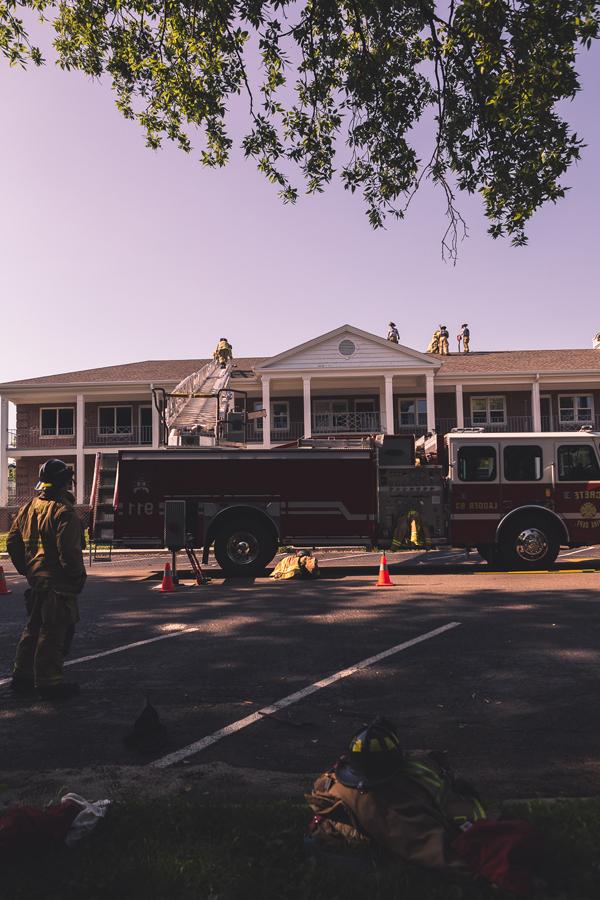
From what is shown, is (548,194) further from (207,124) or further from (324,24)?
(207,124)

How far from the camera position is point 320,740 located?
12.9 feet

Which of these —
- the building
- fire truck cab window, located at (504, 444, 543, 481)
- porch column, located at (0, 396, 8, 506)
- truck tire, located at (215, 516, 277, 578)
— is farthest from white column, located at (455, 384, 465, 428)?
porch column, located at (0, 396, 8, 506)

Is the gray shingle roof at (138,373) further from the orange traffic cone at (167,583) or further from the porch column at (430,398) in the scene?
the orange traffic cone at (167,583)

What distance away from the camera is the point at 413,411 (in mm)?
32656

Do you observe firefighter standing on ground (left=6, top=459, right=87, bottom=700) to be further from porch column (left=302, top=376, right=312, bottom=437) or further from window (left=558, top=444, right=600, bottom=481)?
porch column (left=302, top=376, right=312, bottom=437)

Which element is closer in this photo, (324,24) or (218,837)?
(218,837)

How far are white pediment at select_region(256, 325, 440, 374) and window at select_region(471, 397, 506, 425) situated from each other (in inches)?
181

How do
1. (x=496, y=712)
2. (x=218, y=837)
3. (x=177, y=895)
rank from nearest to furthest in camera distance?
(x=177, y=895), (x=218, y=837), (x=496, y=712)

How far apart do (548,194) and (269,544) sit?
7.43m

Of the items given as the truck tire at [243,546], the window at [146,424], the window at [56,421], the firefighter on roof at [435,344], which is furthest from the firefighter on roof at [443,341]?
the truck tire at [243,546]

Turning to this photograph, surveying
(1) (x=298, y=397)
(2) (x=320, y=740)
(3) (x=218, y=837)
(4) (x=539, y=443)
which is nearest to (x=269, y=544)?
(4) (x=539, y=443)

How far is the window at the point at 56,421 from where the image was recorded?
33.7 m

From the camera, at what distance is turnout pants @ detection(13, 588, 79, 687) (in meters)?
4.80

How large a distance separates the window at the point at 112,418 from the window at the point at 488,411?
18.4m
